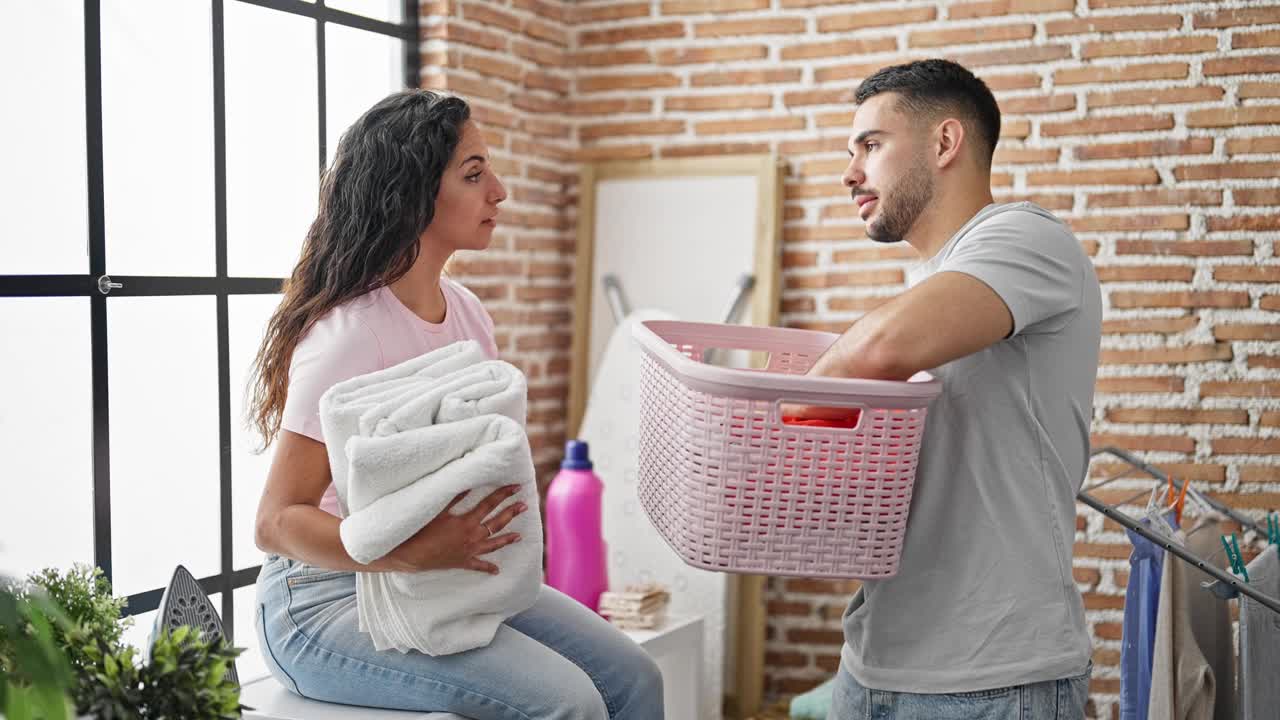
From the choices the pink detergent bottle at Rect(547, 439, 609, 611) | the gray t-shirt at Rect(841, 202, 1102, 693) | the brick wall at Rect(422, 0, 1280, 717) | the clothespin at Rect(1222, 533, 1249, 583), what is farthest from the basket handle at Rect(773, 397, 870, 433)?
the brick wall at Rect(422, 0, 1280, 717)

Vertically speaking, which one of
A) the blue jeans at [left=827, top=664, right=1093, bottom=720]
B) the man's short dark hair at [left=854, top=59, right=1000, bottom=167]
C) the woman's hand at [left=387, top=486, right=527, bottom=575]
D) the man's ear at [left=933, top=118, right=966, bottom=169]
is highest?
the man's short dark hair at [left=854, top=59, right=1000, bottom=167]

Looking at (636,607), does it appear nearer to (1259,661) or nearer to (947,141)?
(1259,661)

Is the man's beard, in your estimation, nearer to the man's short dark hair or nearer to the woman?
the man's short dark hair

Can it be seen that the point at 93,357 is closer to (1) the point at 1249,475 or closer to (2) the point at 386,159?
(2) the point at 386,159

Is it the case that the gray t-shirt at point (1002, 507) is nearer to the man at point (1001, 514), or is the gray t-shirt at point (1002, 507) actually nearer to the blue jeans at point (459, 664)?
the man at point (1001, 514)

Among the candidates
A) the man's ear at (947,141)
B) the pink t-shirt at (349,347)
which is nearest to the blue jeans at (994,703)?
the man's ear at (947,141)

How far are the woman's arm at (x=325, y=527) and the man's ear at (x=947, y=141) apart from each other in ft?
2.74

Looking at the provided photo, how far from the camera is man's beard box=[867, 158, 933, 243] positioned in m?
1.91

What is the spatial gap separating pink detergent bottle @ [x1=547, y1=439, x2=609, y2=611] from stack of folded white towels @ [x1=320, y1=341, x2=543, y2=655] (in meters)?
1.23

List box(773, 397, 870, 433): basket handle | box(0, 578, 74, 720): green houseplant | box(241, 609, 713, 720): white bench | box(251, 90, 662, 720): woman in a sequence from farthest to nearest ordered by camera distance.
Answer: box(241, 609, 713, 720): white bench, box(251, 90, 662, 720): woman, box(773, 397, 870, 433): basket handle, box(0, 578, 74, 720): green houseplant

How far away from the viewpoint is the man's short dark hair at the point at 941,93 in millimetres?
1893

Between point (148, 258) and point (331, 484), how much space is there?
2.92 ft

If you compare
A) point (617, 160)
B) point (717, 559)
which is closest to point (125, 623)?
point (717, 559)

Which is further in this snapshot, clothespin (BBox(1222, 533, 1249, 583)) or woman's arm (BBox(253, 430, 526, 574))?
clothespin (BBox(1222, 533, 1249, 583))
